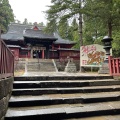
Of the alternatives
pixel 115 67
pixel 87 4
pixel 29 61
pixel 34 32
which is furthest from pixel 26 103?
pixel 34 32

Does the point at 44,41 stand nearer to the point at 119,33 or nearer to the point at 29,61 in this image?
the point at 29,61

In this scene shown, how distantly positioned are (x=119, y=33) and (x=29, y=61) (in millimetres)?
11223

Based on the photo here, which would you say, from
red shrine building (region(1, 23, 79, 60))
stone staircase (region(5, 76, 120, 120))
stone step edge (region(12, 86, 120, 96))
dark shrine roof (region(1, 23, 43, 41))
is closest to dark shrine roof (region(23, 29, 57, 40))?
red shrine building (region(1, 23, 79, 60))

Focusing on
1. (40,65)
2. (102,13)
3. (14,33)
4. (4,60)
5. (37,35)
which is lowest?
(40,65)

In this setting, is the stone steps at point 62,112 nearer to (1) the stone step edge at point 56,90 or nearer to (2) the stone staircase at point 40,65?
(1) the stone step edge at point 56,90

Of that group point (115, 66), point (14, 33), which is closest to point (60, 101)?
point (115, 66)

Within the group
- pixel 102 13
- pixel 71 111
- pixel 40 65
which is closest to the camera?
pixel 71 111

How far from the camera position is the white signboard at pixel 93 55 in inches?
393

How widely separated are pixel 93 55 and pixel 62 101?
7103 mm

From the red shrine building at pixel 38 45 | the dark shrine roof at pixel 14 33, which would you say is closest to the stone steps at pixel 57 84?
the red shrine building at pixel 38 45

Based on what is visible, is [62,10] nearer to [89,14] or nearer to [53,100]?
[89,14]

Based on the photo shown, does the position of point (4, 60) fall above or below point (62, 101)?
above

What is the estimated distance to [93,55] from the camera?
10406 mm

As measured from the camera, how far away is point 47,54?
23672 millimetres
